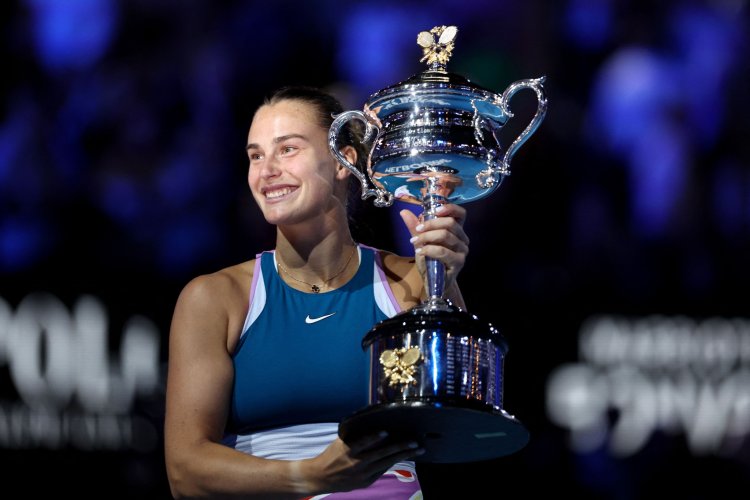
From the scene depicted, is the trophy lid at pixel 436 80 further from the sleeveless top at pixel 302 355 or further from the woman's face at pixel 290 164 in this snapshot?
the sleeveless top at pixel 302 355

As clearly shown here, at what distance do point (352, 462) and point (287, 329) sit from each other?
0.44m

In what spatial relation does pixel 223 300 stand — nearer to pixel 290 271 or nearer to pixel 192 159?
pixel 290 271

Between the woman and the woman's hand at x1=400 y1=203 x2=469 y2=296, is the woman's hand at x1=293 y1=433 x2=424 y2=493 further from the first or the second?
the woman's hand at x1=400 y1=203 x2=469 y2=296

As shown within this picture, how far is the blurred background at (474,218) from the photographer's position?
3.54 m

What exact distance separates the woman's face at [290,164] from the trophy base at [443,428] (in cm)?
58

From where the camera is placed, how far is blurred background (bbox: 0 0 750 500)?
11.6ft

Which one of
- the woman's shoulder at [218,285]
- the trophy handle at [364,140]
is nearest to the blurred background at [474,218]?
the woman's shoulder at [218,285]

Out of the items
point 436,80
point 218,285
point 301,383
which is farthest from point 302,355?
point 436,80

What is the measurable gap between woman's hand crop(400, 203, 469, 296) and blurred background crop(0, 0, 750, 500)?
161 cm

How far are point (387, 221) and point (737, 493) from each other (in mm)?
1547

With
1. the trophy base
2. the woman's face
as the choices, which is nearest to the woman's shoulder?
the woman's face

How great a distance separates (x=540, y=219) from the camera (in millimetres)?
3932

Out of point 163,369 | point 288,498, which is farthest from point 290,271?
point 163,369

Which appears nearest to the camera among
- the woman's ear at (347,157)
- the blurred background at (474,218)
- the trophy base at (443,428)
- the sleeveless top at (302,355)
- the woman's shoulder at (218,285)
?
the trophy base at (443,428)
